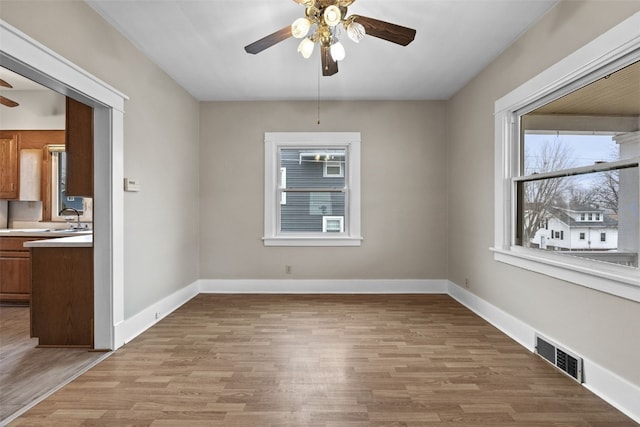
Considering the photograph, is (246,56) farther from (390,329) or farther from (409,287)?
(409,287)

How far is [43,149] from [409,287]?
5308mm

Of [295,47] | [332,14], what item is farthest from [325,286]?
[332,14]

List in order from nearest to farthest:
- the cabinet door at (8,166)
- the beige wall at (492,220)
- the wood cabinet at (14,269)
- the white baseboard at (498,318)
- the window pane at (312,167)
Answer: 1. the beige wall at (492,220)
2. the white baseboard at (498,318)
3. the wood cabinet at (14,269)
4. the cabinet door at (8,166)
5. the window pane at (312,167)

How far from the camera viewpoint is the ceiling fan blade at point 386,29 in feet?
7.43

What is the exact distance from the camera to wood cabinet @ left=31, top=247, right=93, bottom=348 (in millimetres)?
3010

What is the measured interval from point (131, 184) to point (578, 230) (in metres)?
3.65

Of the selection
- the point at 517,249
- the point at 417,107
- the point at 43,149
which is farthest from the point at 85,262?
the point at 417,107

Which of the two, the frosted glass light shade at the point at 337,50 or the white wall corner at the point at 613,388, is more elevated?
the frosted glass light shade at the point at 337,50

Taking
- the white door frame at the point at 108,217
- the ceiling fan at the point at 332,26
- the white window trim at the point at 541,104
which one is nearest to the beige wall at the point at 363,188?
the white window trim at the point at 541,104

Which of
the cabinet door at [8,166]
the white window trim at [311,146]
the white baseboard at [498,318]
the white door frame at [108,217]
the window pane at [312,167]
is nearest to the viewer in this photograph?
the white door frame at [108,217]

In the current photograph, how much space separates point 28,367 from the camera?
2668 mm

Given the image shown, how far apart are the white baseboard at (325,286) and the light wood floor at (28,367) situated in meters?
2.14

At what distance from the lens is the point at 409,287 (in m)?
5.00

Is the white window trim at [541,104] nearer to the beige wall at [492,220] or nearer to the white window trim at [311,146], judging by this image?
the beige wall at [492,220]
